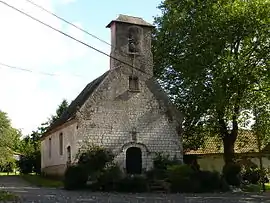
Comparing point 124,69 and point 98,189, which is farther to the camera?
point 124,69

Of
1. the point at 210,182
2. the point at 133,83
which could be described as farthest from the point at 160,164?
the point at 133,83

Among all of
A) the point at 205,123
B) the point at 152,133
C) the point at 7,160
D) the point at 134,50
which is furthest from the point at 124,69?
the point at 7,160

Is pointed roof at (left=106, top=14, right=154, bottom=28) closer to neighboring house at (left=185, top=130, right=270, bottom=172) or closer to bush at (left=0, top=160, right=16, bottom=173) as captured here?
neighboring house at (left=185, top=130, right=270, bottom=172)

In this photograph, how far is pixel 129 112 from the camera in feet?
111

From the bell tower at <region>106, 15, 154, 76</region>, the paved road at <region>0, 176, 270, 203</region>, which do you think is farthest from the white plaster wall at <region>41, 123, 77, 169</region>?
the paved road at <region>0, 176, 270, 203</region>

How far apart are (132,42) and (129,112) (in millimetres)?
5505

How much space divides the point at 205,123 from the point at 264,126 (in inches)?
179

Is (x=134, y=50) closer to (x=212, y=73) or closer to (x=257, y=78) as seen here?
(x=212, y=73)

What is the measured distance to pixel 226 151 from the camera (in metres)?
36.0

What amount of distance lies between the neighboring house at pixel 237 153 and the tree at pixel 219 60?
4131 mm

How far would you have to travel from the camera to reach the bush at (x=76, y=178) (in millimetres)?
27781

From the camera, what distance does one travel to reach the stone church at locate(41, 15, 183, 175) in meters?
32.7

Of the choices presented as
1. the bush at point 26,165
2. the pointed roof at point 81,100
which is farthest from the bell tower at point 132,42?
the bush at point 26,165

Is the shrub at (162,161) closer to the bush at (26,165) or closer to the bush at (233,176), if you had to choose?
the bush at (233,176)
